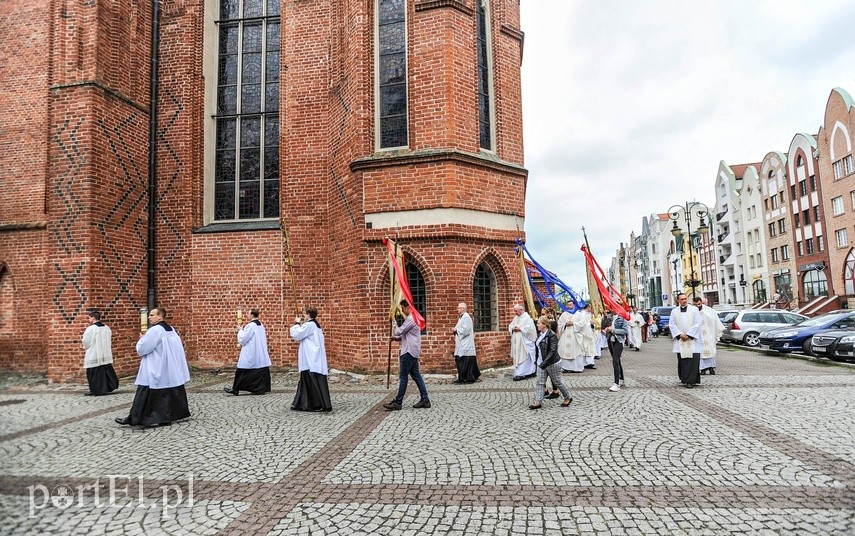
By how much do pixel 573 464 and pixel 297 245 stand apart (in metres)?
9.64

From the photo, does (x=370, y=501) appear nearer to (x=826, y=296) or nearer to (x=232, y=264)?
(x=232, y=264)

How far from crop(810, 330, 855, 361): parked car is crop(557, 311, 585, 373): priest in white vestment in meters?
7.37

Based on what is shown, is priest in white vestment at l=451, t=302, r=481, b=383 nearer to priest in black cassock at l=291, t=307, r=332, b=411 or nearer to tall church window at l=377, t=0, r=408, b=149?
priest in black cassock at l=291, t=307, r=332, b=411

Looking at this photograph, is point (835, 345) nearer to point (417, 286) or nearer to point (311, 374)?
point (417, 286)

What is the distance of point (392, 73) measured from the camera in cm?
1198

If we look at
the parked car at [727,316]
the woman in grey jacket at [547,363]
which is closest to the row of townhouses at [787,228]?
the parked car at [727,316]

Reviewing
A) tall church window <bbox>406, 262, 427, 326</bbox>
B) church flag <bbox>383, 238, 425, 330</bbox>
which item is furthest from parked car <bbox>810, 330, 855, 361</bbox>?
church flag <bbox>383, 238, 425, 330</bbox>

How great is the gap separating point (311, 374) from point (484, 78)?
903cm

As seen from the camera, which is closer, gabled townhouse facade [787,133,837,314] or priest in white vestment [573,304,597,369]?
priest in white vestment [573,304,597,369]

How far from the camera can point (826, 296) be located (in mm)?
34500

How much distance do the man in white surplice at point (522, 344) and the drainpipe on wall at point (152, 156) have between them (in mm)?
9537

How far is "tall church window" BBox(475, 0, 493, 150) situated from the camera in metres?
12.3

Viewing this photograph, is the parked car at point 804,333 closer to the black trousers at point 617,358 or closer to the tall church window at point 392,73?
the black trousers at point 617,358

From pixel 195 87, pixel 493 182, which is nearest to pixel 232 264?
pixel 195 87
